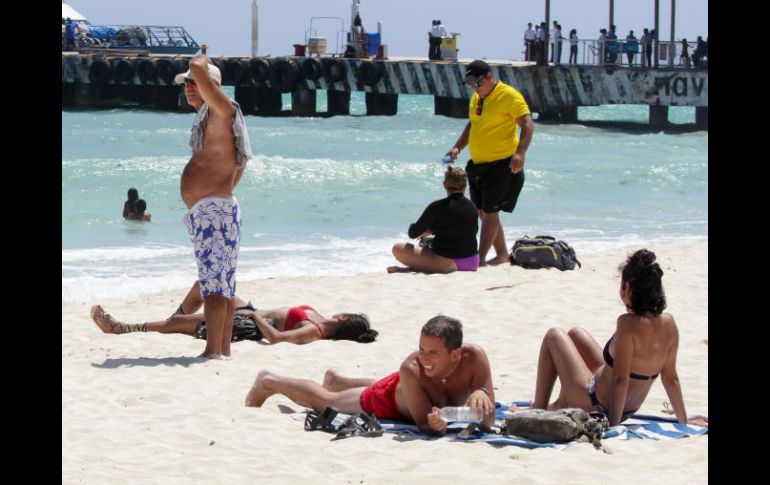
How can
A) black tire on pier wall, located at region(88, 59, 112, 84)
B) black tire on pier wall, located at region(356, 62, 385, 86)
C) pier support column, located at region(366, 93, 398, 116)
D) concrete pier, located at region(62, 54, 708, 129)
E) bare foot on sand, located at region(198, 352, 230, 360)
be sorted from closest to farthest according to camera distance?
bare foot on sand, located at region(198, 352, 230, 360)
concrete pier, located at region(62, 54, 708, 129)
black tire on pier wall, located at region(356, 62, 385, 86)
black tire on pier wall, located at region(88, 59, 112, 84)
pier support column, located at region(366, 93, 398, 116)

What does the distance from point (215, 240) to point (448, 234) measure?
3277 millimetres

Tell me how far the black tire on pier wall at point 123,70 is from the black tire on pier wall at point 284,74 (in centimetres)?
488

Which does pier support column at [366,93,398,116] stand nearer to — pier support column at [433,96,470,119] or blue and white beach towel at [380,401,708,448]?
pier support column at [433,96,470,119]

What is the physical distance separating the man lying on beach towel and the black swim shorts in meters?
4.61

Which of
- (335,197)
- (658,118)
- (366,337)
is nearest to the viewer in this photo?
(366,337)

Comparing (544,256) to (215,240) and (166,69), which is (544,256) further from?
(166,69)

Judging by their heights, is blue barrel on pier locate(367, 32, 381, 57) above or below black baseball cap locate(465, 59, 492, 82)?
above

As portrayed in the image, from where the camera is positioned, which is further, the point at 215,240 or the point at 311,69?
the point at 311,69

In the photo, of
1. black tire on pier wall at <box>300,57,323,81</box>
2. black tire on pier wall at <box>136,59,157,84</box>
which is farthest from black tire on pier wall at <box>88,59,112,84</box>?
black tire on pier wall at <box>300,57,323,81</box>

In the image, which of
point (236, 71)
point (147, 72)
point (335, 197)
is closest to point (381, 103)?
point (236, 71)

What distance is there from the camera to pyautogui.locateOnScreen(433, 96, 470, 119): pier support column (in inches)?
1544

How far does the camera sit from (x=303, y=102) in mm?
40438

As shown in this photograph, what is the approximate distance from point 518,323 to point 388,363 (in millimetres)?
1380
